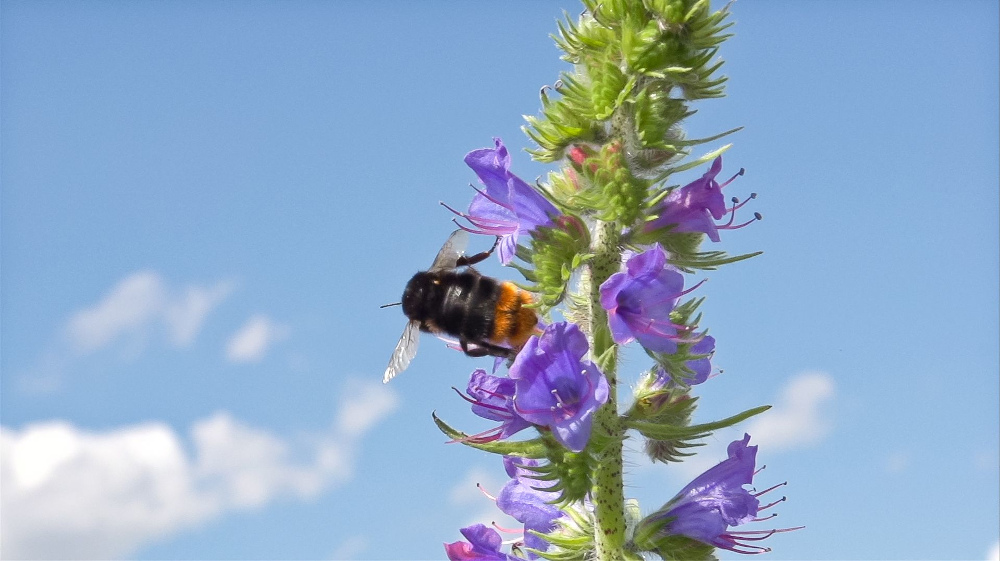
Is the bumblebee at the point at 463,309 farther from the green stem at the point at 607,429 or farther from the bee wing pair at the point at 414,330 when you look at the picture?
the green stem at the point at 607,429

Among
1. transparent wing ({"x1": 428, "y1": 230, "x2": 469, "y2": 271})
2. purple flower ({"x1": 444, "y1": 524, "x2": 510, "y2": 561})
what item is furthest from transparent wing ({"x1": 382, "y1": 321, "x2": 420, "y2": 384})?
purple flower ({"x1": 444, "y1": 524, "x2": 510, "y2": 561})

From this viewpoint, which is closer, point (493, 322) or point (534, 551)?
point (534, 551)

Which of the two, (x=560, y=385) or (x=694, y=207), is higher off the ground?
(x=694, y=207)

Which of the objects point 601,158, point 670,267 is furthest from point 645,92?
point 670,267

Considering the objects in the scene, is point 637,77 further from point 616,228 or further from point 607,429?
point 607,429

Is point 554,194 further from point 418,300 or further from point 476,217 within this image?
point 418,300

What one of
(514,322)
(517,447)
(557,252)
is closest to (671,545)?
(517,447)
